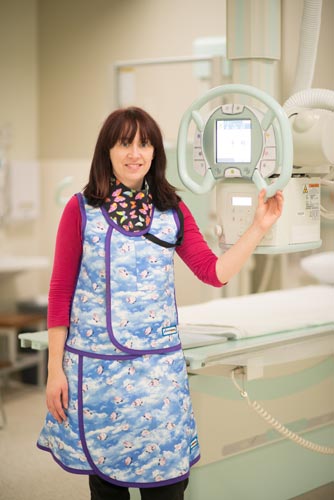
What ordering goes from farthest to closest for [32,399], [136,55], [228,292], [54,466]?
[136,55] → [32,399] → [228,292] → [54,466]

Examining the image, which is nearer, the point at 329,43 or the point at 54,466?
the point at 329,43

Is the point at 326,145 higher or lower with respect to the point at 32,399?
higher

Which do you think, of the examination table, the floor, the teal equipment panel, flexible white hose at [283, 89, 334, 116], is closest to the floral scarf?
the teal equipment panel

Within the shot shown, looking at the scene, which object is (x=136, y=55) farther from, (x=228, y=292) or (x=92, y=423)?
(x=92, y=423)

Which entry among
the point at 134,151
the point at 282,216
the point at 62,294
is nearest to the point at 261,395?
the point at 282,216

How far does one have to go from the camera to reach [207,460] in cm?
262

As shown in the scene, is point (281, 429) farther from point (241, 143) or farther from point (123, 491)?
point (241, 143)

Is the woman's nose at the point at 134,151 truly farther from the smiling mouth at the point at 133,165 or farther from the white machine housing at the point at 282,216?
the white machine housing at the point at 282,216

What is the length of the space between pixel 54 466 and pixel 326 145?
78.9 inches

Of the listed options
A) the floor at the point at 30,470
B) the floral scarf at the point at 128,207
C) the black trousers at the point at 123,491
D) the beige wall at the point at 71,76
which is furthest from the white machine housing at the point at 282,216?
the beige wall at the point at 71,76

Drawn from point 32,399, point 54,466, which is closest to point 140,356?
point 54,466

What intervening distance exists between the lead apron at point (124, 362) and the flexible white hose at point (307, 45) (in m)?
0.75

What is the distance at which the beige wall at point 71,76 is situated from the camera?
527cm

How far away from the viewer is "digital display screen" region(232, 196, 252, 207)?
2.21m
